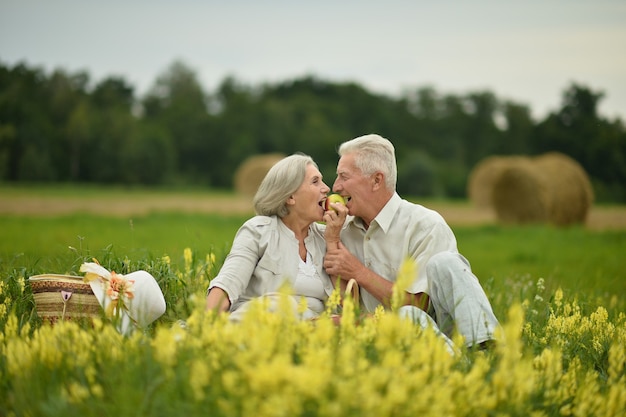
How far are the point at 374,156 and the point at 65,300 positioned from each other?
263 centimetres

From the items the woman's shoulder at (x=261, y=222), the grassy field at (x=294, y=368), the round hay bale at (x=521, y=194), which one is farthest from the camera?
the round hay bale at (x=521, y=194)

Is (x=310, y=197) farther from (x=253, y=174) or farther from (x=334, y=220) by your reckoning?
(x=253, y=174)

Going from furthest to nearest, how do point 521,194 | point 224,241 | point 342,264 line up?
point 521,194, point 224,241, point 342,264

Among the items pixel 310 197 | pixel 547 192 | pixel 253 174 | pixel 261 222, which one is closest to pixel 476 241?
pixel 547 192

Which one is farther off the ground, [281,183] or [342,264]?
[281,183]

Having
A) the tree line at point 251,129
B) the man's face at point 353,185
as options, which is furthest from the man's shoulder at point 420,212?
the tree line at point 251,129

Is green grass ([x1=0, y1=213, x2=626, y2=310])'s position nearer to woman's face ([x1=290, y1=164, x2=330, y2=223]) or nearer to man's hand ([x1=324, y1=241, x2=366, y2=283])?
woman's face ([x1=290, y1=164, x2=330, y2=223])

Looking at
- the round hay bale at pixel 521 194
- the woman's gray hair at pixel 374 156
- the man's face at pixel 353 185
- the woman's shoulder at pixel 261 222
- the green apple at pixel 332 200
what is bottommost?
the round hay bale at pixel 521 194

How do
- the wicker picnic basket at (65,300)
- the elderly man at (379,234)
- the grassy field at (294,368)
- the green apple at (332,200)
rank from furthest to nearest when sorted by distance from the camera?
the green apple at (332,200), the elderly man at (379,234), the wicker picnic basket at (65,300), the grassy field at (294,368)

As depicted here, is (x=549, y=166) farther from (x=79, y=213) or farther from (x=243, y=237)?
(x=243, y=237)

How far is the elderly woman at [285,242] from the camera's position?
5711mm

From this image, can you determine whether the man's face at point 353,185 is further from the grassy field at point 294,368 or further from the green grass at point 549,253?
the green grass at point 549,253

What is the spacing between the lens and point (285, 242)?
19.2ft

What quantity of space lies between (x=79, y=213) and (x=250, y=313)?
20.0 m
